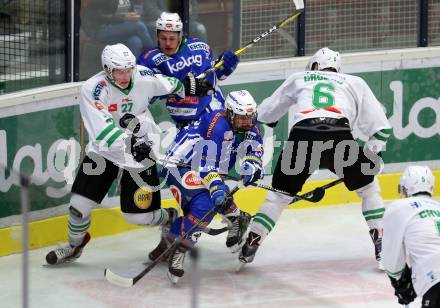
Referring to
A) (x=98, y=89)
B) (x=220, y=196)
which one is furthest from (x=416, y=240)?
(x=98, y=89)

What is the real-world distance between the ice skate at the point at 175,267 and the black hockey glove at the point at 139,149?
20.8 inches

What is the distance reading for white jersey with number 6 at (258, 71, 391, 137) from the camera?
6840 mm

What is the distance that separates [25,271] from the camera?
5.29 metres

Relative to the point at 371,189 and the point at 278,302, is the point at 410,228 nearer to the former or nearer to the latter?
the point at 278,302

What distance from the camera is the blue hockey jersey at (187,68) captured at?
7.29m

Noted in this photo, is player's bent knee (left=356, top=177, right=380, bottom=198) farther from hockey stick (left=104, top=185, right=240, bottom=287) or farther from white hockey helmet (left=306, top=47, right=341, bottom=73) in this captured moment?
hockey stick (left=104, top=185, right=240, bottom=287)

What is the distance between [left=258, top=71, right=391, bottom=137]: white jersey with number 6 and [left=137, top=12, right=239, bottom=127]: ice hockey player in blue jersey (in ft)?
1.80

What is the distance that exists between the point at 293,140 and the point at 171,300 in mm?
1116

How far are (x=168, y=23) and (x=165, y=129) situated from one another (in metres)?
0.83

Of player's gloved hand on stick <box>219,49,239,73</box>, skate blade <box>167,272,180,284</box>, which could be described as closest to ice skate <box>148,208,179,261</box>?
skate blade <box>167,272,180,284</box>

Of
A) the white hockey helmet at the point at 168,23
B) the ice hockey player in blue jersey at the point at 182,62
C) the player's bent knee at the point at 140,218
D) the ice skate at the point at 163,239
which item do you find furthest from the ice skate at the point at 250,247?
the white hockey helmet at the point at 168,23

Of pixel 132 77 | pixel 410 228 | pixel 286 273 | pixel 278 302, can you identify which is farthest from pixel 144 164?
pixel 410 228

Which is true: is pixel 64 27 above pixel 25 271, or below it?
above

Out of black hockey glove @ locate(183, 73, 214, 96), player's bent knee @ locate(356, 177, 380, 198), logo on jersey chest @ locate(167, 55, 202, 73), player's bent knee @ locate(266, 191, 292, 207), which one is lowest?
player's bent knee @ locate(266, 191, 292, 207)
